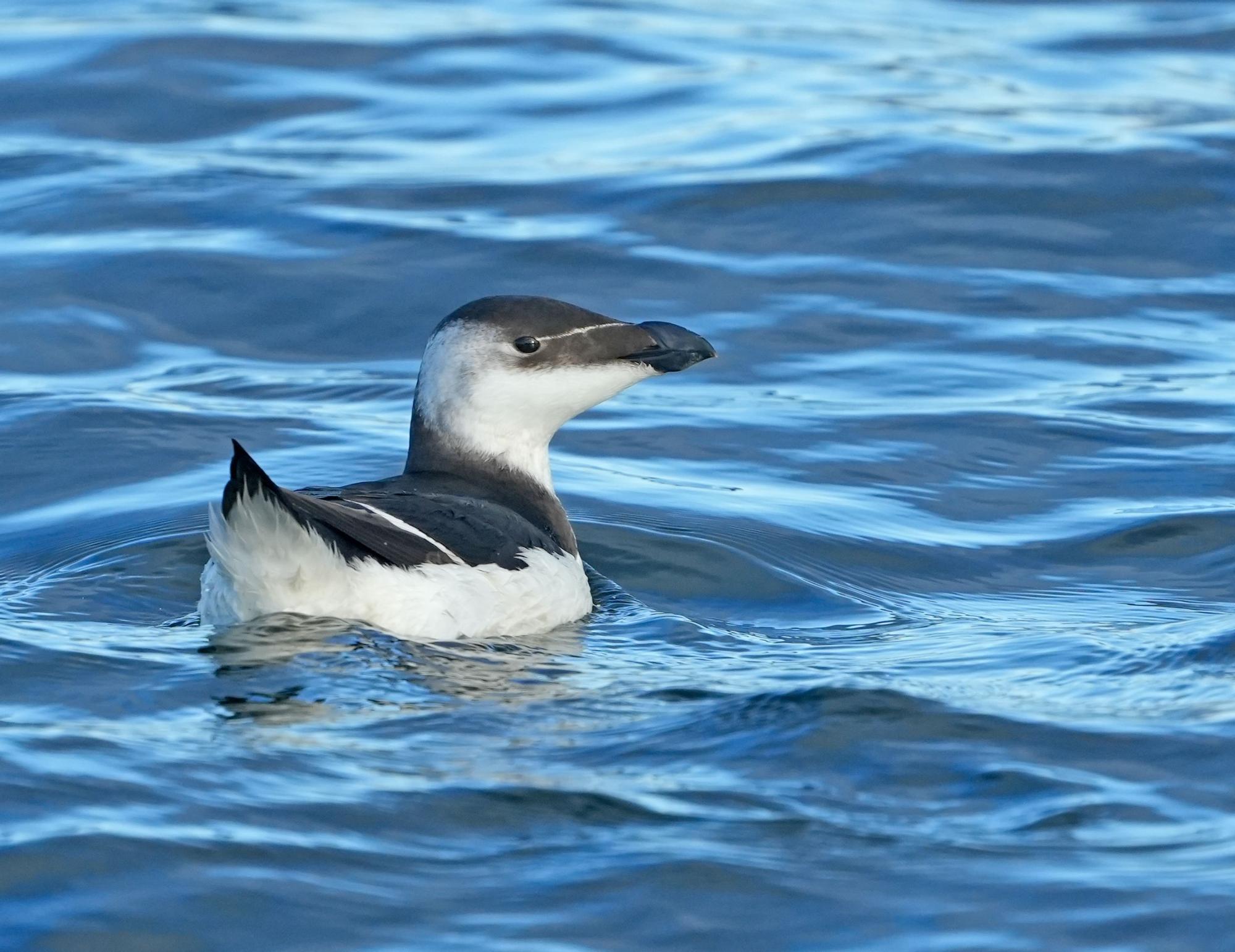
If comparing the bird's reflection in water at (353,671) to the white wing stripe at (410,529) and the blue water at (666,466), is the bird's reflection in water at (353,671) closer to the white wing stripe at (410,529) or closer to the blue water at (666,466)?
the blue water at (666,466)

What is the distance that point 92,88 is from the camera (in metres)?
13.4

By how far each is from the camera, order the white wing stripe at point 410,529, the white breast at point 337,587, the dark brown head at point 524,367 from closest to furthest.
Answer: the white breast at point 337,587 < the white wing stripe at point 410,529 < the dark brown head at point 524,367

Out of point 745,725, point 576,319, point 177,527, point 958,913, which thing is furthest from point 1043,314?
point 958,913

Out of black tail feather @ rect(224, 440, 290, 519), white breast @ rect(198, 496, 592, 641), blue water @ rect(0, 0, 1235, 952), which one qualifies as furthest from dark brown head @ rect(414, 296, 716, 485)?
black tail feather @ rect(224, 440, 290, 519)

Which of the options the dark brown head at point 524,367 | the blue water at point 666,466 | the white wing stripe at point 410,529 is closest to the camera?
the blue water at point 666,466

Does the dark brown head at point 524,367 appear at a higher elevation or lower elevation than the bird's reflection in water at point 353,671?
higher

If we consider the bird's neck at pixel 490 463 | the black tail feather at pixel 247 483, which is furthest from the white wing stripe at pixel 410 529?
the bird's neck at pixel 490 463

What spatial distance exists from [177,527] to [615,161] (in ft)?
19.8

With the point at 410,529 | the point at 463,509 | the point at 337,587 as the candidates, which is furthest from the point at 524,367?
the point at 337,587

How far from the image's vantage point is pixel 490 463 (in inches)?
255

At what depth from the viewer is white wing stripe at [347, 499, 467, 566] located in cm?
540

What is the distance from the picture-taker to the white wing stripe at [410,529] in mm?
5398

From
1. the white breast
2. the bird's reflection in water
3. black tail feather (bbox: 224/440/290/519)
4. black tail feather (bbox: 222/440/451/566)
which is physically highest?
black tail feather (bbox: 224/440/290/519)

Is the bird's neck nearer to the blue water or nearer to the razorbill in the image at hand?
the razorbill
